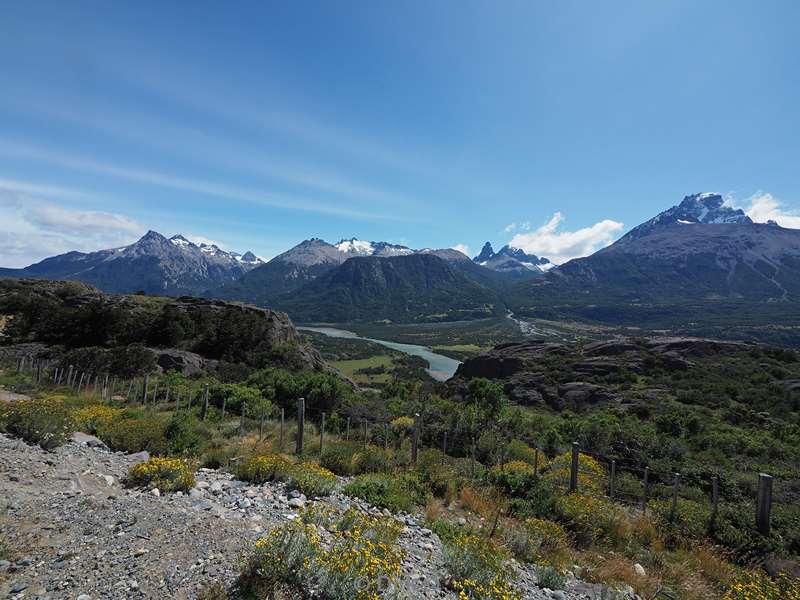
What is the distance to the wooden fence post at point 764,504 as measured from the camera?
10609 millimetres

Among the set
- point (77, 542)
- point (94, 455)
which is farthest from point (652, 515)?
point (94, 455)

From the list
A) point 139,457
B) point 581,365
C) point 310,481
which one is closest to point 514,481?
point 310,481

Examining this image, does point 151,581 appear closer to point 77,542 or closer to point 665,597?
point 77,542

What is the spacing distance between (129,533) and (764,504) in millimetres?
15336

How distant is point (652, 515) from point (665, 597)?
205 inches

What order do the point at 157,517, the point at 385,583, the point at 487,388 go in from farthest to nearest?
the point at 487,388 < the point at 157,517 < the point at 385,583

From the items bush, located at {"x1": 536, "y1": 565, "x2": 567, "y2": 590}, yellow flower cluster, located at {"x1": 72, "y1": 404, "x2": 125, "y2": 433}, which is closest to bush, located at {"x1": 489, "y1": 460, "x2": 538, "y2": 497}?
bush, located at {"x1": 536, "y1": 565, "x2": 567, "y2": 590}

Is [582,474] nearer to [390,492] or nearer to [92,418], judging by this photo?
[390,492]

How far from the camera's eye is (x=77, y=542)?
6.48 meters

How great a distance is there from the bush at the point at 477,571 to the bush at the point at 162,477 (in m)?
6.28

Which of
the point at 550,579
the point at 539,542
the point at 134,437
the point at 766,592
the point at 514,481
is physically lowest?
the point at 514,481

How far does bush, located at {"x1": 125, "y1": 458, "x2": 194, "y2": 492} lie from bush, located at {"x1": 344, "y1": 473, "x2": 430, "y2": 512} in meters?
3.98

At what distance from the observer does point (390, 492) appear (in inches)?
420

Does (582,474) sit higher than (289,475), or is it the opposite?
(289,475)
